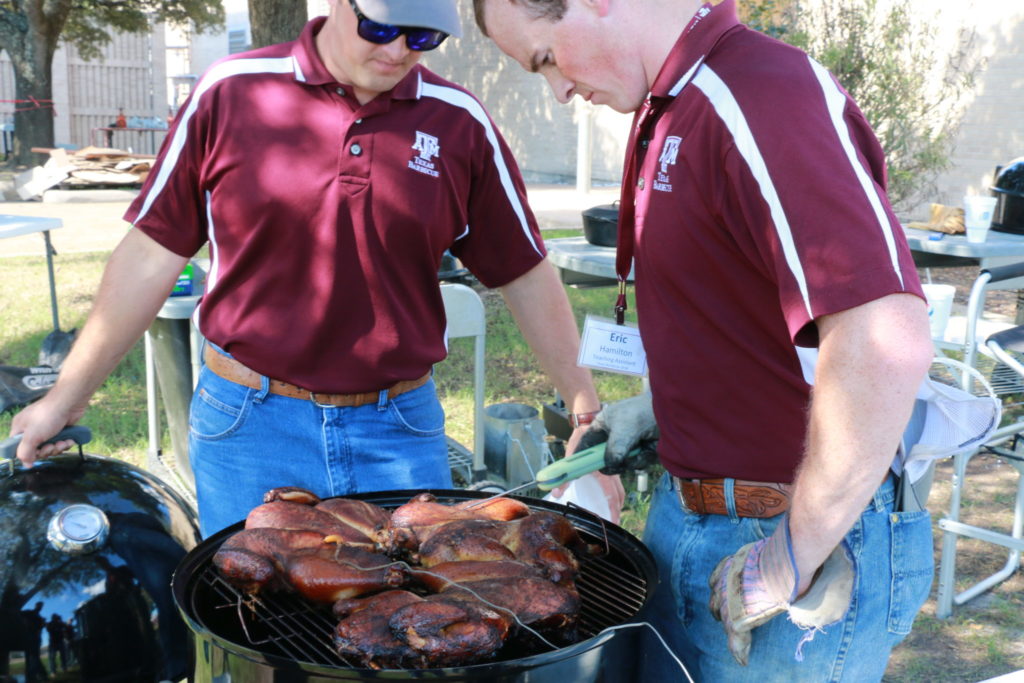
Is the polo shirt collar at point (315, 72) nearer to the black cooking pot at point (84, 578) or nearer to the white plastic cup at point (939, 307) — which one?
the black cooking pot at point (84, 578)

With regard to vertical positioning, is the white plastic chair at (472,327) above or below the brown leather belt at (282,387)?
below

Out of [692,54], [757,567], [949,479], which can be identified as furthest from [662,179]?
[949,479]

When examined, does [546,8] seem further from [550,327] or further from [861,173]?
[550,327]

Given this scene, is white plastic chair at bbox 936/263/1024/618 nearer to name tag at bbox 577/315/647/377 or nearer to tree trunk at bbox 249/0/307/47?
name tag at bbox 577/315/647/377

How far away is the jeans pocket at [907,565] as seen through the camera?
174cm

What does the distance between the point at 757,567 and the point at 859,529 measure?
0.93 ft

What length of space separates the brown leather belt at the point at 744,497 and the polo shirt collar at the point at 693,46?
2.35 ft

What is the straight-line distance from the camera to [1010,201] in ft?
18.8

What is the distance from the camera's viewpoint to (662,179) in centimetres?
169

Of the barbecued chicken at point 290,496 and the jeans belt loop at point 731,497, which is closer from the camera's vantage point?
the jeans belt loop at point 731,497

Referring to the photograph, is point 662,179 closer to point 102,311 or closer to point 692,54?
point 692,54

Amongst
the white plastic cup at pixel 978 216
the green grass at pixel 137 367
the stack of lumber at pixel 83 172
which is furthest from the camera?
the stack of lumber at pixel 83 172

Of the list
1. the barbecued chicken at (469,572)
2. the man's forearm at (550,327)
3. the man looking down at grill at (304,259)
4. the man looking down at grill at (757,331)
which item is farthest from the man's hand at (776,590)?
the man's forearm at (550,327)

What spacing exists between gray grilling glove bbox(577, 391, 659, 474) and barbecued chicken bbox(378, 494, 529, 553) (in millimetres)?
226
